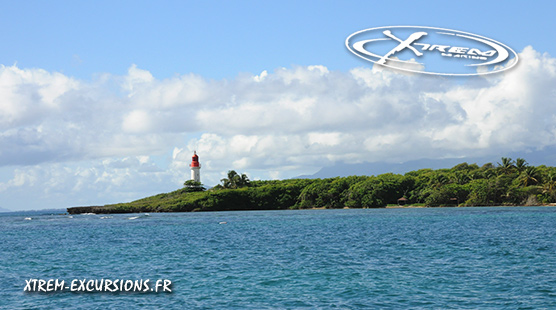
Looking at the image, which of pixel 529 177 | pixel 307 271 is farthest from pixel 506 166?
pixel 307 271

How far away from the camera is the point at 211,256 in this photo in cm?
4275

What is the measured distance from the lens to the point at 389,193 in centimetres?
17688

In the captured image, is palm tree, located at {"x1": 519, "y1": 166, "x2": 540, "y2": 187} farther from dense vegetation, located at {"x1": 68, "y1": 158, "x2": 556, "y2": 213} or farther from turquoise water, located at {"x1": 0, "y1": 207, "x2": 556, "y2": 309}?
turquoise water, located at {"x1": 0, "y1": 207, "x2": 556, "y2": 309}

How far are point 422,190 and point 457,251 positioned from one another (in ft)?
436

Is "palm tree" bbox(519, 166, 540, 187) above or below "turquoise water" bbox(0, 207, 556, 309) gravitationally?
above

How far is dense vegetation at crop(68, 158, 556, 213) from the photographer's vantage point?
152750 mm

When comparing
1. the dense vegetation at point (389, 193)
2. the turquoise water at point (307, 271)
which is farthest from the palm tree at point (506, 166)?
the turquoise water at point (307, 271)

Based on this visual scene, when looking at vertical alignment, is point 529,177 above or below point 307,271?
above

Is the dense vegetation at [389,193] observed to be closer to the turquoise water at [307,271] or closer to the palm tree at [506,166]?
the palm tree at [506,166]

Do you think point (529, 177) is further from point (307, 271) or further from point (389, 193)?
point (307, 271)

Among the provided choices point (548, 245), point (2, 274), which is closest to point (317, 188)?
point (548, 245)

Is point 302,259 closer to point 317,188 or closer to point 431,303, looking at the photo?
point 431,303

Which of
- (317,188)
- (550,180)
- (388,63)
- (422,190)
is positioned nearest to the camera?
(388,63)

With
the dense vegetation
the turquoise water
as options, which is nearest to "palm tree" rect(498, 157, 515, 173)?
the dense vegetation
